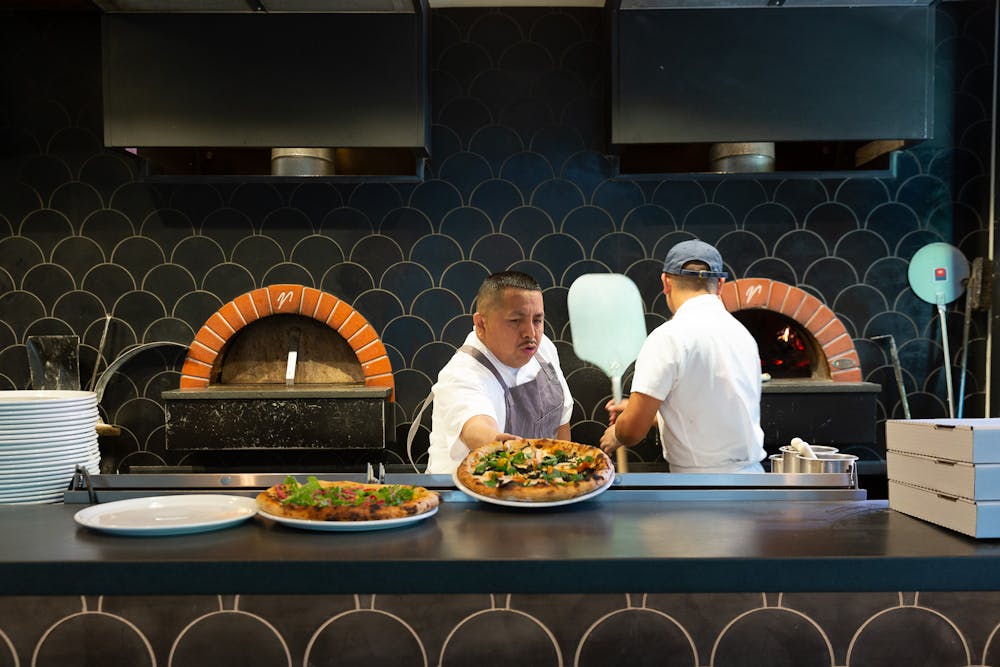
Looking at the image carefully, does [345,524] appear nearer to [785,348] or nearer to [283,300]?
[283,300]

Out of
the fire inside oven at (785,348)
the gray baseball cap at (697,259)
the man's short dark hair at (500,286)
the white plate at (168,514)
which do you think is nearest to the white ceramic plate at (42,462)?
the white plate at (168,514)

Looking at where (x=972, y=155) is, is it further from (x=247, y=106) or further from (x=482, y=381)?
(x=247, y=106)

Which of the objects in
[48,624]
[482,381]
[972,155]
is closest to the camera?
[48,624]

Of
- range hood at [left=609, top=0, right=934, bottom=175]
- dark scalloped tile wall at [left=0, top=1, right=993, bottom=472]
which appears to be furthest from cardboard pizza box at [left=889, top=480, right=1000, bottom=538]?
dark scalloped tile wall at [left=0, top=1, right=993, bottom=472]

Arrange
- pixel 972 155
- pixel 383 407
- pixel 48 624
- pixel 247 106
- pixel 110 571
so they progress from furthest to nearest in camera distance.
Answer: pixel 972 155 < pixel 383 407 < pixel 247 106 < pixel 48 624 < pixel 110 571

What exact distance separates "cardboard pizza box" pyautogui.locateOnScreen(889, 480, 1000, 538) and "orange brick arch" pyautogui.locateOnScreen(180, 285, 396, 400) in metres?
2.67

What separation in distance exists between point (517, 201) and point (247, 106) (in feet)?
4.42

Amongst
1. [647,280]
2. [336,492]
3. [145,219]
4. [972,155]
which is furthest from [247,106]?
[972,155]

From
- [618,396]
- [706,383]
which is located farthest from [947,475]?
[618,396]

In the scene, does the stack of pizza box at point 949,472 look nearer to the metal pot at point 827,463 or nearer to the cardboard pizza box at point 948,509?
the cardboard pizza box at point 948,509

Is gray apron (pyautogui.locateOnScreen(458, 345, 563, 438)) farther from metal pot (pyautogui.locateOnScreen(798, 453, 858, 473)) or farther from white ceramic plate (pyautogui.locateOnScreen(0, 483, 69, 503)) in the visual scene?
white ceramic plate (pyautogui.locateOnScreen(0, 483, 69, 503))

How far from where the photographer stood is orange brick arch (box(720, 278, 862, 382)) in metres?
3.79

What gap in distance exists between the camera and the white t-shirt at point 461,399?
2164mm

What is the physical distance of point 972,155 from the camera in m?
3.83
